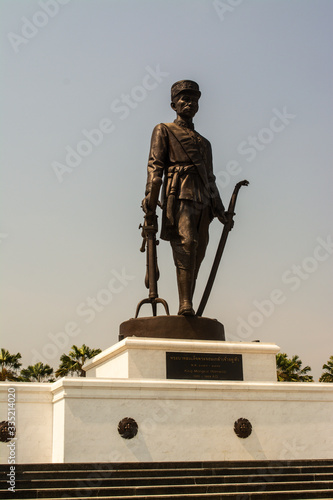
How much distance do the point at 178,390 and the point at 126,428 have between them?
39.0 inches

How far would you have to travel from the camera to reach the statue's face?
450 inches

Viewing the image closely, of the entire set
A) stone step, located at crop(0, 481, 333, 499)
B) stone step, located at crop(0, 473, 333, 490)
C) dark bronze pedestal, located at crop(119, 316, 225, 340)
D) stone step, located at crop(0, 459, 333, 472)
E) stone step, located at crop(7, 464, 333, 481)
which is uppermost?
dark bronze pedestal, located at crop(119, 316, 225, 340)

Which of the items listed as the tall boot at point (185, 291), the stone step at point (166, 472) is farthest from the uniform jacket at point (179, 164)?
the stone step at point (166, 472)

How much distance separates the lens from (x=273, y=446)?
32.3 feet

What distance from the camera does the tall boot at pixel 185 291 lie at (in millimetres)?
10586

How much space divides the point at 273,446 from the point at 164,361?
6.99 feet

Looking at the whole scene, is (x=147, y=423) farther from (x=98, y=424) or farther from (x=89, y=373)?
(x=89, y=373)

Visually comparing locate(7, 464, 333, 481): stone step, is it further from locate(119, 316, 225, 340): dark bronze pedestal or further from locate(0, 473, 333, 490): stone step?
locate(119, 316, 225, 340): dark bronze pedestal

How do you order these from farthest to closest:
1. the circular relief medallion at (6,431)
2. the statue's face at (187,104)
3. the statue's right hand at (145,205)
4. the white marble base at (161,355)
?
the statue's face at (187,104)
the statue's right hand at (145,205)
the white marble base at (161,355)
the circular relief medallion at (6,431)

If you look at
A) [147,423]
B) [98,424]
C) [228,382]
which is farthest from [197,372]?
[98,424]

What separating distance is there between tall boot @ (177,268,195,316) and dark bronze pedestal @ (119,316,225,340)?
13 centimetres

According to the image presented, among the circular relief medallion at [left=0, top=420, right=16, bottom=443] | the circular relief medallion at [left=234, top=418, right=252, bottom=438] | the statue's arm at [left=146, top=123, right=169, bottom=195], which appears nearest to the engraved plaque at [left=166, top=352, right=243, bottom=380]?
the circular relief medallion at [left=234, top=418, right=252, bottom=438]

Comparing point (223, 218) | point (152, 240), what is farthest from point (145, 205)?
point (223, 218)

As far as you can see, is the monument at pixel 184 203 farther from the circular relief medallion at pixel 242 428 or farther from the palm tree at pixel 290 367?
the palm tree at pixel 290 367
